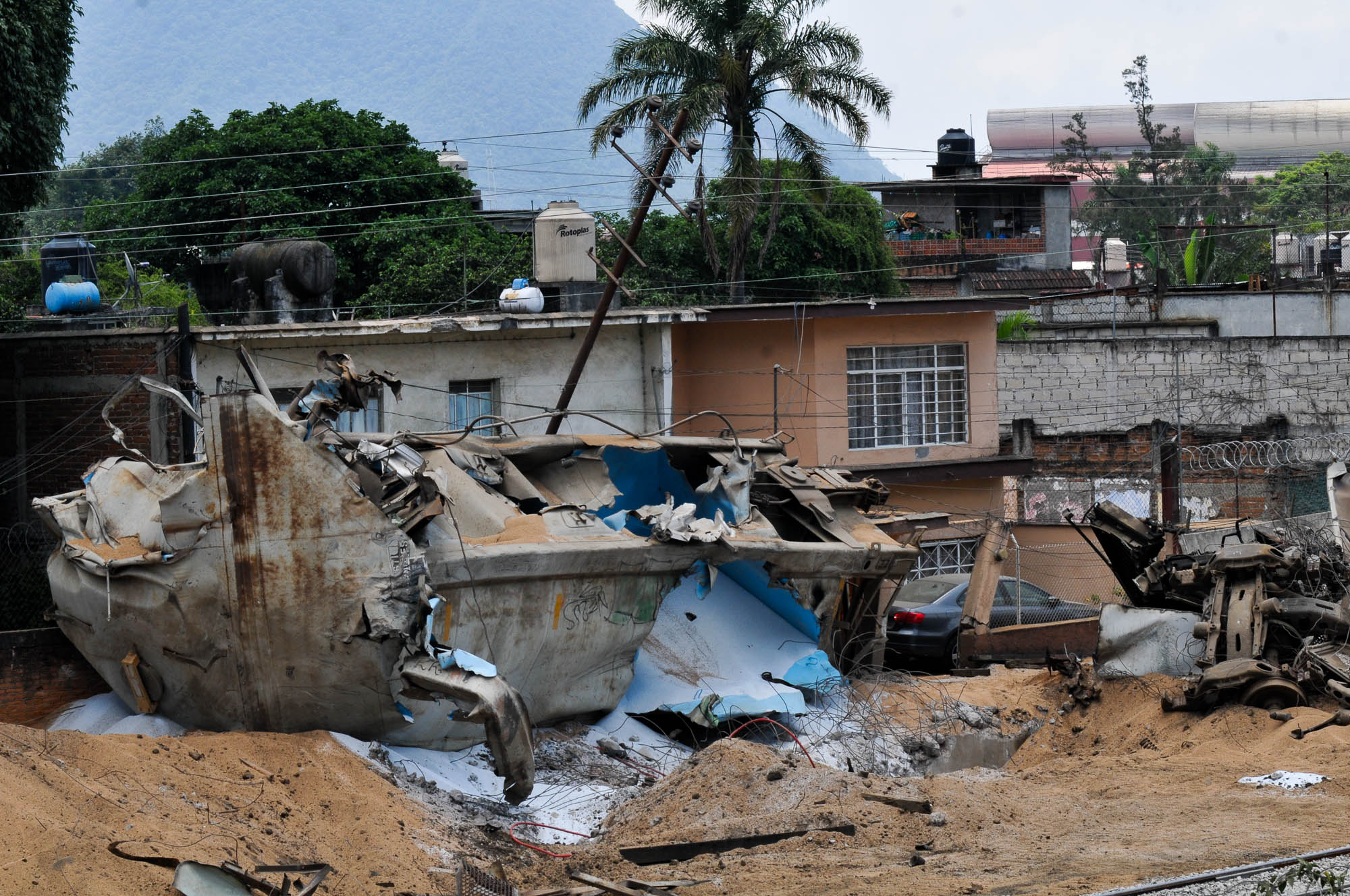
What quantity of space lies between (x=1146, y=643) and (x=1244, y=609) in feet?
4.28

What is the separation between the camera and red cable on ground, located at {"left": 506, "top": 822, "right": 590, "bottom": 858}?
9.27 m

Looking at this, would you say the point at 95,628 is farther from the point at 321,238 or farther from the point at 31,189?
the point at 321,238

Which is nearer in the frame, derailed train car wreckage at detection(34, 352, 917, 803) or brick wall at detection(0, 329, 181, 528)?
derailed train car wreckage at detection(34, 352, 917, 803)

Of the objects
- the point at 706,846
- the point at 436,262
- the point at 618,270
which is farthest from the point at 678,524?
the point at 436,262

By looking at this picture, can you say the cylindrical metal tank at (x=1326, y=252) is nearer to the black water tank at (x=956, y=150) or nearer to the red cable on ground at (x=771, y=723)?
the black water tank at (x=956, y=150)

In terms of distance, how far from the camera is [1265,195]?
68.4 metres

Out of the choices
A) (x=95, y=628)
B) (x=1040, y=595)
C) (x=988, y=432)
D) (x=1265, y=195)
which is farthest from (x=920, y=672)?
(x=1265, y=195)

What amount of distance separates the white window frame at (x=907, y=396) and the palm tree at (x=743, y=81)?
512 centimetres

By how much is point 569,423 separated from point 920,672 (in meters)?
6.61

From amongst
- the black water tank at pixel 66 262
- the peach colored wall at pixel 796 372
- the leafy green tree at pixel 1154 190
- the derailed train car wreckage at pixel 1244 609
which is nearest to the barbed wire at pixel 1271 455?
the peach colored wall at pixel 796 372

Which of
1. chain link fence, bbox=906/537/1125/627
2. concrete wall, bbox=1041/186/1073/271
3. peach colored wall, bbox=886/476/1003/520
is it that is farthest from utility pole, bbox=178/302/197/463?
concrete wall, bbox=1041/186/1073/271

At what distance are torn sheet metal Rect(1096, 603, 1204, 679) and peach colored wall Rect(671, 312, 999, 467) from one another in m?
8.79

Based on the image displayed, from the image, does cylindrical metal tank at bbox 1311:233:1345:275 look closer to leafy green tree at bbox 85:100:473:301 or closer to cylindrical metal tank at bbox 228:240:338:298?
leafy green tree at bbox 85:100:473:301

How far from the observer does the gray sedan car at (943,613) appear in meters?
18.0
